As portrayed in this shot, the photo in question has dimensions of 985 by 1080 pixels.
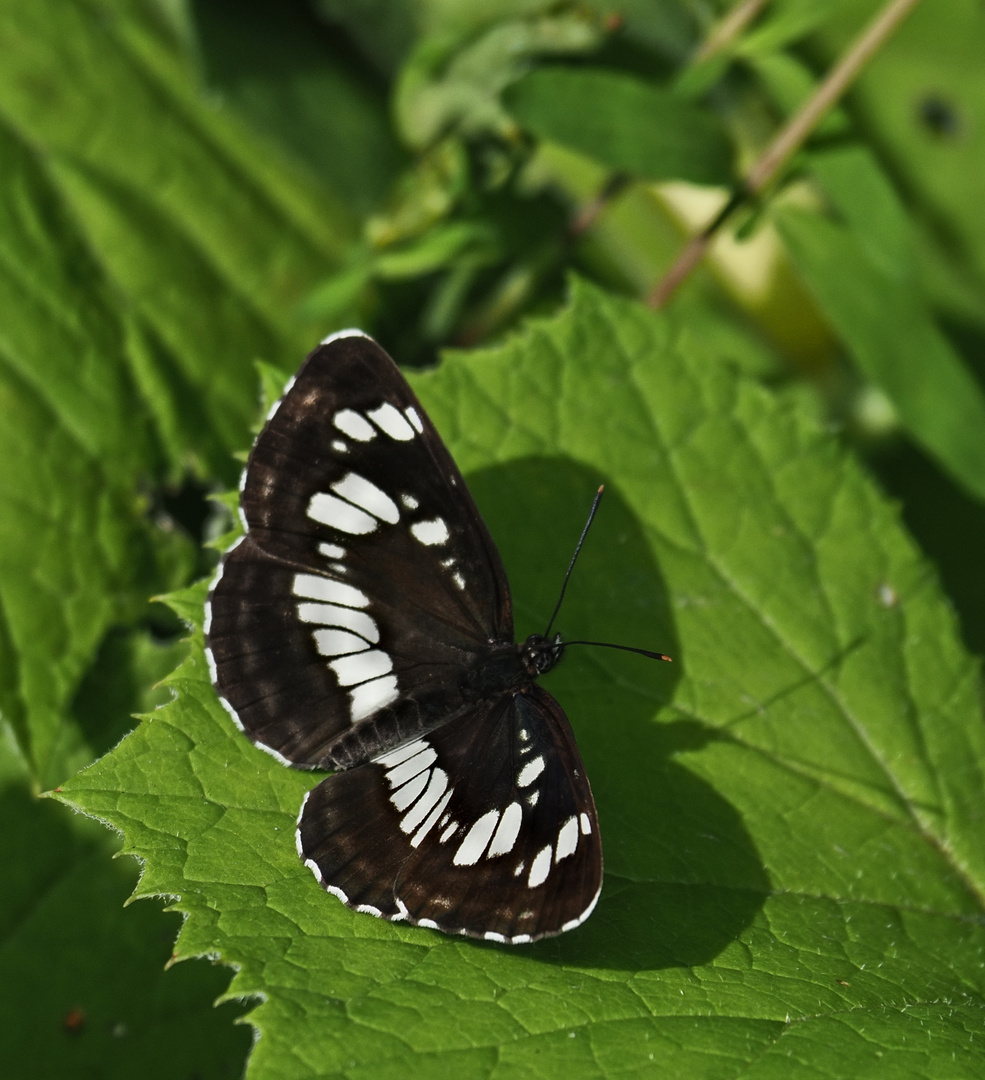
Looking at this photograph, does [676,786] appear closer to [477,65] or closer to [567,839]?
[567,839]

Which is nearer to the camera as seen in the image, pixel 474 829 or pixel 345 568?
pixel 474 829

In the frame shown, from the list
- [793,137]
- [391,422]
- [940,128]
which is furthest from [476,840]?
[940,128]

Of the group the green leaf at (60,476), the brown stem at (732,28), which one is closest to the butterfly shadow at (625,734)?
the green leaf at (60,476)

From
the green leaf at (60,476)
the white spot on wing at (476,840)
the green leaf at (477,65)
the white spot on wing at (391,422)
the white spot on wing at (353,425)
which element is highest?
the green leaf at (477,65)

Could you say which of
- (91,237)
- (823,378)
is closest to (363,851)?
(91,237)

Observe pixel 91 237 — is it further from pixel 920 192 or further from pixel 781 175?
pixel 920 192

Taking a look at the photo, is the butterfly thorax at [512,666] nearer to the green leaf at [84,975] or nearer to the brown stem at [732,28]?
the green leaf at [84,975]
